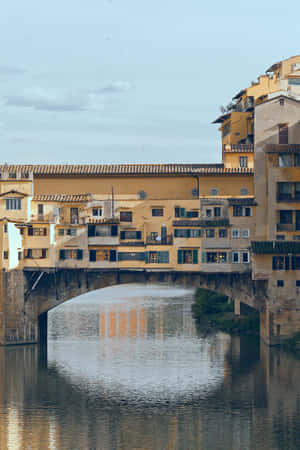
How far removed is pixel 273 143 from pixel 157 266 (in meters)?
16.4

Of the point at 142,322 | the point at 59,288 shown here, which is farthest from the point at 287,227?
the point at 142,322

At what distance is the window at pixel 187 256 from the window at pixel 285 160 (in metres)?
11.7

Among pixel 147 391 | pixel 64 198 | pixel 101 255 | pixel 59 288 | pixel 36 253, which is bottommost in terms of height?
pixel 147 391

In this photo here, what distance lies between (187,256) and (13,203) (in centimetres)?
1762

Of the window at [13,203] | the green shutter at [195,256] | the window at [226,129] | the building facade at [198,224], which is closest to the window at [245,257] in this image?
the building facade at [198,224]

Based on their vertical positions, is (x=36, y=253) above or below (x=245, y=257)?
above

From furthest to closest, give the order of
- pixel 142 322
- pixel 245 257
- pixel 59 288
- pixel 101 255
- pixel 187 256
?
1. pixel 142 322
2. pixel 59 288
3. pixel 101 255
4. pixel 187 256
5. pixel 245 257

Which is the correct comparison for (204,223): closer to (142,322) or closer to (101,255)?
(101,255)

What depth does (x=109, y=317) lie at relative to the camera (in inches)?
4375

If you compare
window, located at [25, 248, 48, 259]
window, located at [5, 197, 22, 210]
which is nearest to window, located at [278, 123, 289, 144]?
window, located at [25, 248, 48, 259]

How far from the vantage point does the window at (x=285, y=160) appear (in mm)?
85938

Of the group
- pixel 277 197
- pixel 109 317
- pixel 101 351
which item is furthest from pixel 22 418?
pixel 109 317

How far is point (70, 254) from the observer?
8731cm

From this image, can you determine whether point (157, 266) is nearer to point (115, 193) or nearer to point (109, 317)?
point (115, 193)
